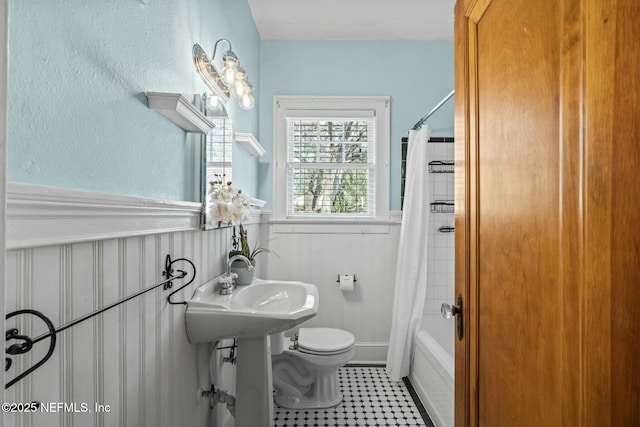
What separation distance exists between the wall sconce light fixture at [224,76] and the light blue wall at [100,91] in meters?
0.05

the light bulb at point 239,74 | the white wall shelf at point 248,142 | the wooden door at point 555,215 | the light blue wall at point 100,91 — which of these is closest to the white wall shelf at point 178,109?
the light blue wall at point 100,91

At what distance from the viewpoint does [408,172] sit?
254cm

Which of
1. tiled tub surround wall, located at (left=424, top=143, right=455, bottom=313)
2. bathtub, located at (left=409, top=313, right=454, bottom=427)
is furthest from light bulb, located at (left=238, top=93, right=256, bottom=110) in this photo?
bathtub, located at (left=409, top=313, right=454, bottom=427)

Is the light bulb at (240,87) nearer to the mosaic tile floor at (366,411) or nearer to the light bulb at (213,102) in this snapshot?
the light bulb at (213,102)

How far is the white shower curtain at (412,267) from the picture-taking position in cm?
245

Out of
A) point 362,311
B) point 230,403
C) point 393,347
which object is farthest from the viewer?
point 362,311

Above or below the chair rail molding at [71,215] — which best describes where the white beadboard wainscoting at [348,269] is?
below

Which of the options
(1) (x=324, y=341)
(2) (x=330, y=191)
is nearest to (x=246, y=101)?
(2) (x=330, y=191)

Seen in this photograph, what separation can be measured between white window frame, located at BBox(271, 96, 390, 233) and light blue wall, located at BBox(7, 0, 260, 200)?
1.40m

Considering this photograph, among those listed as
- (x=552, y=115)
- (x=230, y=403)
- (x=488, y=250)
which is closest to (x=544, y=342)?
(x=488, y=250)

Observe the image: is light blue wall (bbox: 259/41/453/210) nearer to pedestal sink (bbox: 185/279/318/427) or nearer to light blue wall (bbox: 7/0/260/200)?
pedestal sink (bbox: 185/279/318/427)

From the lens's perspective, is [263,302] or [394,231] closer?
[263,302]

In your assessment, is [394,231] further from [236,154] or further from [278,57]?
[278,57]

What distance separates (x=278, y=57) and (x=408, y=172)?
4.73 feet
